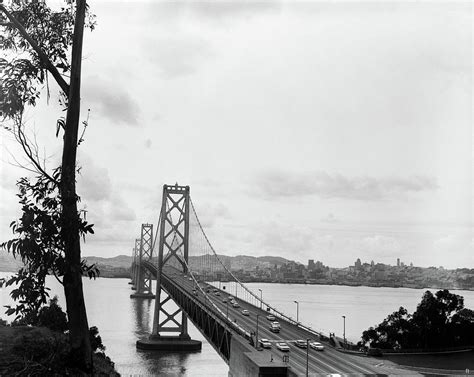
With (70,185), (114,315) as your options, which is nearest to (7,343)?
(70,185)

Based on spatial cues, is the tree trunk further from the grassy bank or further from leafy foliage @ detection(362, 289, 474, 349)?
leafy foliage @ detection(362, 289, 474, 349)

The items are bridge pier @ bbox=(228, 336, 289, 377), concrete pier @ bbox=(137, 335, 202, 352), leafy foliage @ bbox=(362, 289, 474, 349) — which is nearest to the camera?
bridge pier @ bbox=(228, 336, 289, 377)

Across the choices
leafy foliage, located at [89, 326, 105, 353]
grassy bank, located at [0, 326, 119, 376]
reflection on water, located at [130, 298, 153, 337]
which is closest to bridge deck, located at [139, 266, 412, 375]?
leafy foliage, located at [89, 326, 105, 353]

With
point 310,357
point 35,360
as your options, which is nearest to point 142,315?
point 310,357

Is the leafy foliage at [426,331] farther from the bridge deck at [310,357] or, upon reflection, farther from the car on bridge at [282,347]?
the car on bridge at [282,347]

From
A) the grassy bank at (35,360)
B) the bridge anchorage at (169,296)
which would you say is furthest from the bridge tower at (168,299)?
the grassy bank at (35,360)

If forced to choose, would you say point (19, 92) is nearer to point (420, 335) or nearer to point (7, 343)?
point (7, 343)
